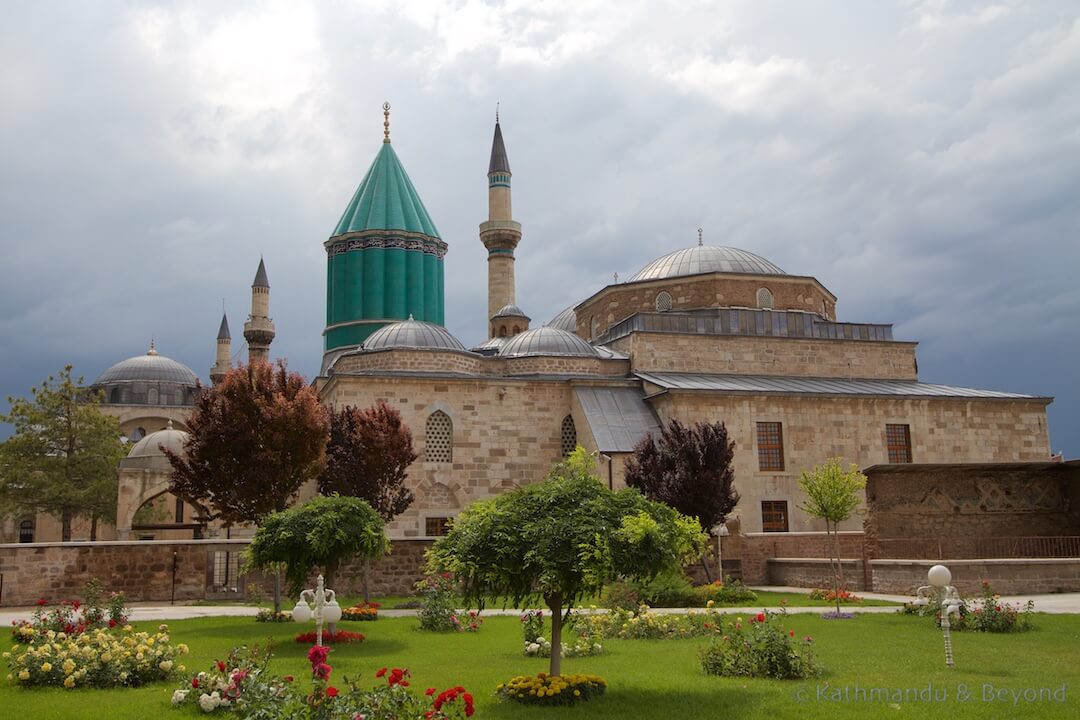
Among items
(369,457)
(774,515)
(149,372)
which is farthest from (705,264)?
(149,372)

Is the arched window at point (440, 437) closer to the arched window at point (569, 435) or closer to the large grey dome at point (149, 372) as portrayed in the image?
the arched window at point (569, 435)

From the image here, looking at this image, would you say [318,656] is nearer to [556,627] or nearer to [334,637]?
[556,627]

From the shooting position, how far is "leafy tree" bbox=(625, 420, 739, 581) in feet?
64.7

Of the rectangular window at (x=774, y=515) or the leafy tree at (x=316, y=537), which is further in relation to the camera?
the rectangular window at (x=774, y=515)

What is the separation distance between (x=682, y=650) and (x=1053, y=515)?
13.3 meters

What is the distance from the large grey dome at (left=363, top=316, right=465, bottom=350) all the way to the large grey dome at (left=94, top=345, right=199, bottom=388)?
30085 millimetres

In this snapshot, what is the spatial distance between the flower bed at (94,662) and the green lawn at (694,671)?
24 cm

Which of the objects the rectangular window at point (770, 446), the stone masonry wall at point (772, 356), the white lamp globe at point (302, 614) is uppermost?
the stone masonry wall at point (772, 356)

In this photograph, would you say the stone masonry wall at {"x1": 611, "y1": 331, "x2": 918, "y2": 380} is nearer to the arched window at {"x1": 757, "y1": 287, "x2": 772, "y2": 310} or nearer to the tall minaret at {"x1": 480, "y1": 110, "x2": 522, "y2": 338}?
the arched window at {"x1": 757, "y1": 287, "x2": 772, "y2": 310}

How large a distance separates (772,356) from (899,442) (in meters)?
4.59

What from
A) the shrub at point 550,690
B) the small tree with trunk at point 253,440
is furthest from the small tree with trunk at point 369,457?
the shrub at point 550,690

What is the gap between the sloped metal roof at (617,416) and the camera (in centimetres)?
2405

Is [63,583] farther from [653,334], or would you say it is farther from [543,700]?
[653,334]

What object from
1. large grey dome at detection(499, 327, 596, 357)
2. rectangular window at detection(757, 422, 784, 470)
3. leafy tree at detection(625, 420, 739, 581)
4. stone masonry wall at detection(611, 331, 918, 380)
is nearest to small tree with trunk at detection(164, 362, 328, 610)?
leafy tree at detection(625, 420, 739, 581)
